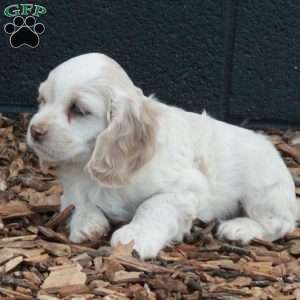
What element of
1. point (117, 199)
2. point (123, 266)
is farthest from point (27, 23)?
point (123, 266)

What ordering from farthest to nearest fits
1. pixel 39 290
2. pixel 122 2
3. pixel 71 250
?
1. pixel 122 2
2. pixel 71 250
3. pixel 39 290

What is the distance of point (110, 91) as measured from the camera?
4.49 metres

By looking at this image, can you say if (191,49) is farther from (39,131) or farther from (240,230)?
(39,131)

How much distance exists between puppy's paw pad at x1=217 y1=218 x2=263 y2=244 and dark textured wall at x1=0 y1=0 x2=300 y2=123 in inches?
82.7

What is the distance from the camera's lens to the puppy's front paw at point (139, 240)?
14.4 feet

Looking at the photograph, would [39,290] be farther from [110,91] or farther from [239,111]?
[239,111]

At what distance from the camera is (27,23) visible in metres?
7.00

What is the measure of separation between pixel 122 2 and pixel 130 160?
8.29 ft

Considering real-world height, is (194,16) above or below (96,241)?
above

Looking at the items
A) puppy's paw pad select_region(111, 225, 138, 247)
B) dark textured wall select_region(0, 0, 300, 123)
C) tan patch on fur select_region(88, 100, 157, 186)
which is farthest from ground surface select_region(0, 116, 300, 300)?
dark textured wall select_region(0, 0, 300, 123)

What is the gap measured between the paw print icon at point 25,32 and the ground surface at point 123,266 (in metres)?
1.89

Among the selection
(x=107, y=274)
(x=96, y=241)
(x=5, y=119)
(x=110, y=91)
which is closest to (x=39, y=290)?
(x=107, y=274)

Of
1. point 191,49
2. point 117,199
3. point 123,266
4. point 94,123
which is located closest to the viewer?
point 123,266

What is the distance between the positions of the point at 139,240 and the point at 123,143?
1.64 ft
